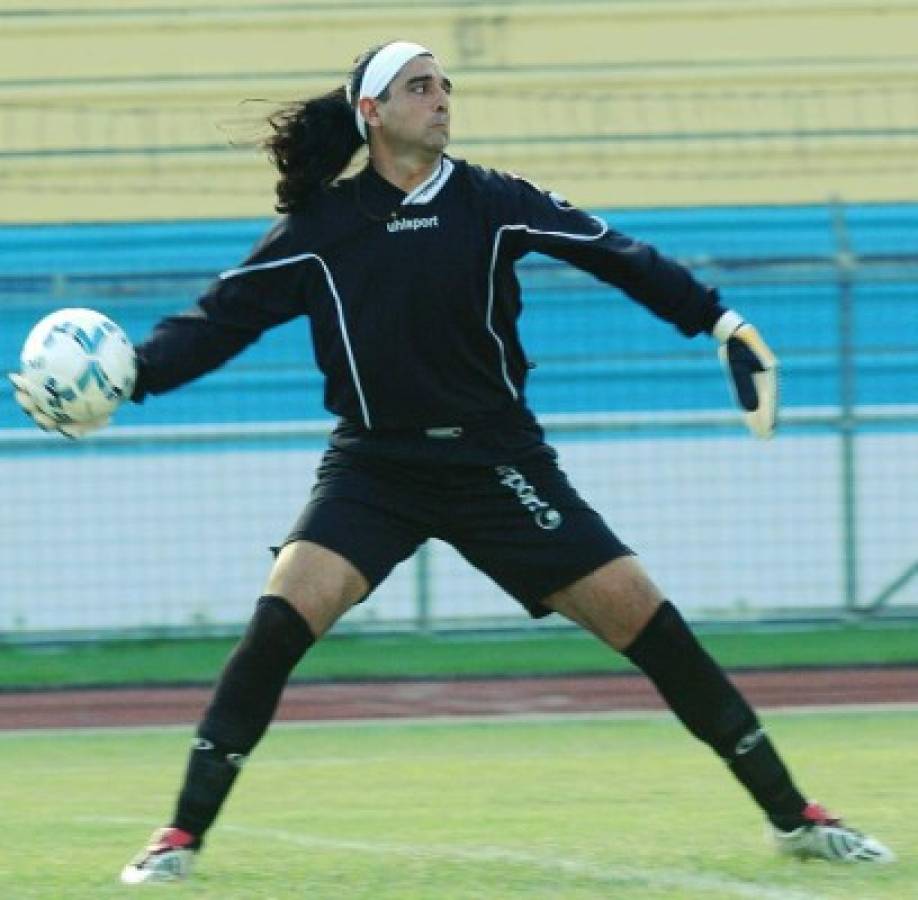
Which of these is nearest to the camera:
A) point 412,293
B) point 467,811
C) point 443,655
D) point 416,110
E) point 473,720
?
point 412,293

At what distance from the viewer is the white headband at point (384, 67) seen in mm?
5855

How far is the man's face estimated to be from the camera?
19.0 feet

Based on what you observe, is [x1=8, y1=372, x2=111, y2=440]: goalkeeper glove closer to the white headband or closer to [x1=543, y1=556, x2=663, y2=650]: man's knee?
the white headband

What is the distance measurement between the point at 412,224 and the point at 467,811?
2025 millimetres

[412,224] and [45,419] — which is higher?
[412,224]

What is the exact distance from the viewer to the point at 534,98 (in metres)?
16.7

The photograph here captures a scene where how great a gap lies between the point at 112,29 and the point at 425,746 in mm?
9330

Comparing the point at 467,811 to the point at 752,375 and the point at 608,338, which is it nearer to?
the point at 752,375

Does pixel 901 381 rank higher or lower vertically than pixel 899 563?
higher

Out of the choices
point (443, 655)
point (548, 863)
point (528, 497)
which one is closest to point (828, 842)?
point (548, 863)

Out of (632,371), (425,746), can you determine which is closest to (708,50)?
(632,371)

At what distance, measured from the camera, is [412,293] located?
5.70 m

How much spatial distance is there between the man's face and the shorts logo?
75 centimetres

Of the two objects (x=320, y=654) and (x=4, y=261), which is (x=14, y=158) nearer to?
(x=4, y=261)
